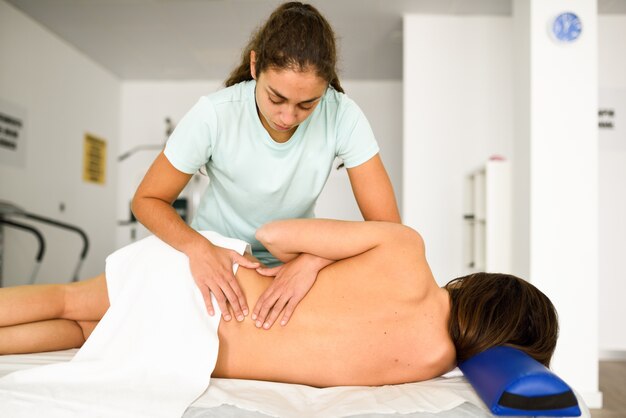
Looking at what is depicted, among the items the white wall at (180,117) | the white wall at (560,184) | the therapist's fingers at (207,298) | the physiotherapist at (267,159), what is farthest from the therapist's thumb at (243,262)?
the white wall at (180,117)

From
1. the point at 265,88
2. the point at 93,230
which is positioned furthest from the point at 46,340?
the point at 93,230

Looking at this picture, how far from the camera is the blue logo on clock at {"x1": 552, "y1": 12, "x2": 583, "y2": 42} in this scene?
2914 millimetres

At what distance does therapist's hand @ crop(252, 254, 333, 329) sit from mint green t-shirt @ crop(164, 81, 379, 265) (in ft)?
1.24

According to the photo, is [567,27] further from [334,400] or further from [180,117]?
[180,117]

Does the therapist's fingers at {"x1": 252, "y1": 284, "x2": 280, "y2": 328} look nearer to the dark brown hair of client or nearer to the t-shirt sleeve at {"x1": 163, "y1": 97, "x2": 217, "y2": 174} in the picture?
the dark brown hair of client

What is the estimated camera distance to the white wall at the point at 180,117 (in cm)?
602

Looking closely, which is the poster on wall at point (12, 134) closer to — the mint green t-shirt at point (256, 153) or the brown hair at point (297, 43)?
the mint green t-shirt at point (256, 153)

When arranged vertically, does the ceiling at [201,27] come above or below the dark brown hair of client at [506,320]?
above

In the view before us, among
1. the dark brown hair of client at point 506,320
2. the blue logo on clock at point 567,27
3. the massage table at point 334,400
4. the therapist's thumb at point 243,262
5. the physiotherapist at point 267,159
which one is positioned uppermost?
the blue logo on clock at point 567,27

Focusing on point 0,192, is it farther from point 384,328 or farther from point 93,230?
point 384,328

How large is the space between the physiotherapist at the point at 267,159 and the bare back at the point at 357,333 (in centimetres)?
4

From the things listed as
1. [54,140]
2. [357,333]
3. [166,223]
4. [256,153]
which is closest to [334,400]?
[357,333]

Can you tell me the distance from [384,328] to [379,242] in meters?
0.17

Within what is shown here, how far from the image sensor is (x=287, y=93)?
3.94ft
